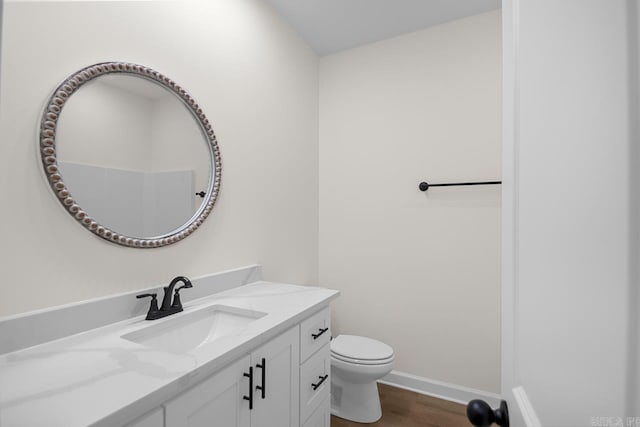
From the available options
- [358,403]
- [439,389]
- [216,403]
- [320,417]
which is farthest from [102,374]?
[439,389]

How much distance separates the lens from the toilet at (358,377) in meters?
1.75

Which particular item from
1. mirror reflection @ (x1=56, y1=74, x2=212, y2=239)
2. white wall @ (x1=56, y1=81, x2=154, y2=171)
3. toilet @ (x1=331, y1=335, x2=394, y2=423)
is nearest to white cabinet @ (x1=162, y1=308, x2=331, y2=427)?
toilet @ (x1=331, y1=335, x2=394, y2=423)

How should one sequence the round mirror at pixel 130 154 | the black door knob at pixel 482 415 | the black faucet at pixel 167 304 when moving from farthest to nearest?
the black faucet at pixel 167 304, the round mirror at pixel 130 154, the black door knob at pixel 482 415

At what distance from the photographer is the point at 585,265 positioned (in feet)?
1.20

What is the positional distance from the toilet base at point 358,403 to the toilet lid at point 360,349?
0.19 metres

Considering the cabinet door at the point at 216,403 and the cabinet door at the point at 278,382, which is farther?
the cabinet door at the point at 278,382

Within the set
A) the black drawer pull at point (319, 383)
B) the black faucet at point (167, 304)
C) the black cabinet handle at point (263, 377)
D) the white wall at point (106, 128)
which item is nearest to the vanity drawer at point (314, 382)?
the black drawer pull at point (319, 383)

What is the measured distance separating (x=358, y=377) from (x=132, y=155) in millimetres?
1668

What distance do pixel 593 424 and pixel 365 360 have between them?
1.54 m

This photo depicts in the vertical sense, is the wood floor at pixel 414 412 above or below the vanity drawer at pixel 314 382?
below

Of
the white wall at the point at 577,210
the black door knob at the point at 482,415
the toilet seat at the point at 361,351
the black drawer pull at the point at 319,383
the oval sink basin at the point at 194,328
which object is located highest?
the white wall at the point at 577,210

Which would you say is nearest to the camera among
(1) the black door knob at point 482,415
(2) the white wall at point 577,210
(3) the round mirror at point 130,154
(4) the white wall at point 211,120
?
(2) the white wall at point 577,210

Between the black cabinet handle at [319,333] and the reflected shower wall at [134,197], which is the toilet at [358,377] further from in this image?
the reflected shower wall at [134,197]

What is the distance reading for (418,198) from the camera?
2.15 meters
